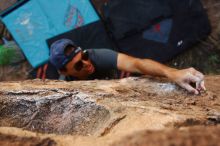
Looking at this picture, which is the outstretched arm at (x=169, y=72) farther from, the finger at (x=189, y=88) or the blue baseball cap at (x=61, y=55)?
the blue baseball cap at (x=61, y=55)

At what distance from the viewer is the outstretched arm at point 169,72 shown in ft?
6.13

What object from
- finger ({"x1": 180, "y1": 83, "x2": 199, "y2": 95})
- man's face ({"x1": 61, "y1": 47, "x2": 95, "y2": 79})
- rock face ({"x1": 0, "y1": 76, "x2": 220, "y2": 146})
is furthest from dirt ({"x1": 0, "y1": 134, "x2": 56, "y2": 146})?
man's face ({"x1": 61, "y1": 47, "x2": 95, "y2": 79})

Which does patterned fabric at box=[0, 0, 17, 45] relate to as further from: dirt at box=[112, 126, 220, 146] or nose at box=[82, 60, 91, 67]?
dirt at box=[112, 126, 220, 146]

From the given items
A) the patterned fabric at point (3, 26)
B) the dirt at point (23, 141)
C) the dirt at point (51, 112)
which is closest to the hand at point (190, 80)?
the dirt at point (51, 112)

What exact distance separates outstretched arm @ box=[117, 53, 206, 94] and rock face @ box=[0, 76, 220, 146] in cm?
4

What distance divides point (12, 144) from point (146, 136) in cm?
51

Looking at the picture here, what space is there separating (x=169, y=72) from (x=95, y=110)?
1.76ft

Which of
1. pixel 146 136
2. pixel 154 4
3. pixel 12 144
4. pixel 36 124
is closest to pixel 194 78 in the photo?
pixel 36 124

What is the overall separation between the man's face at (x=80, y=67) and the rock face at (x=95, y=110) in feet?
2.03

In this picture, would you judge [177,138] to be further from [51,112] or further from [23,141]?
[51,112]

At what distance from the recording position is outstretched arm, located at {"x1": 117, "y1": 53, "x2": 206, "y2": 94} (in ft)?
6.13

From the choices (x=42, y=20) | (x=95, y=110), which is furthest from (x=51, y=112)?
(x=42, y=20)

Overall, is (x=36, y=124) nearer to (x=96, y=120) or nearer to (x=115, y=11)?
(x=96, y=120)

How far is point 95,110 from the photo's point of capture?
158cm
